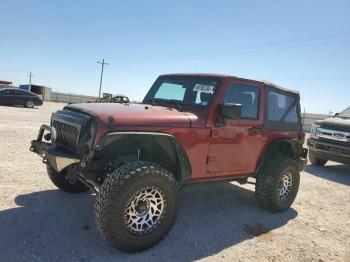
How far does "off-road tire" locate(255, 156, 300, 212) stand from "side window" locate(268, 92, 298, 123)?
0.69 meters

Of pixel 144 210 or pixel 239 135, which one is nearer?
pixel 144 210

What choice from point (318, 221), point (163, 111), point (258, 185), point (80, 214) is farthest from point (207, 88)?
point (318, 221)

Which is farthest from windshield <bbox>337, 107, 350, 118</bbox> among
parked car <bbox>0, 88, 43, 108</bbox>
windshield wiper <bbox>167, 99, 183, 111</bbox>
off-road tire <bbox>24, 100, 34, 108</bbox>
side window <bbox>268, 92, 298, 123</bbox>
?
off-road tire <bbox>24, 100, 34, 108</bbox>

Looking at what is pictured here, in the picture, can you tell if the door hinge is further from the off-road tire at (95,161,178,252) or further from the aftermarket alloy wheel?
the aftermarket alloy wheel

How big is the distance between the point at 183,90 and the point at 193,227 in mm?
1952

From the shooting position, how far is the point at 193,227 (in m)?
4.73

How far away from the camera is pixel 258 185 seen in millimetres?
5555

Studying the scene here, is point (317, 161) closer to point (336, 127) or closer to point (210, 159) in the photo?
point (336, 127)

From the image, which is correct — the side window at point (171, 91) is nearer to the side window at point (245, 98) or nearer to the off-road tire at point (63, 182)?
the side window at point (245, 98)

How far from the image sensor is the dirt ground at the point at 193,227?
151 inches

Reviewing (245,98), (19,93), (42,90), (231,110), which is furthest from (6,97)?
(42,90)

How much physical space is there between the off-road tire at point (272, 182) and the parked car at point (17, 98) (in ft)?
69.7

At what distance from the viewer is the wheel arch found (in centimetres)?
421

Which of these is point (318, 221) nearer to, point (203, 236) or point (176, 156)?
point (203, 236)
